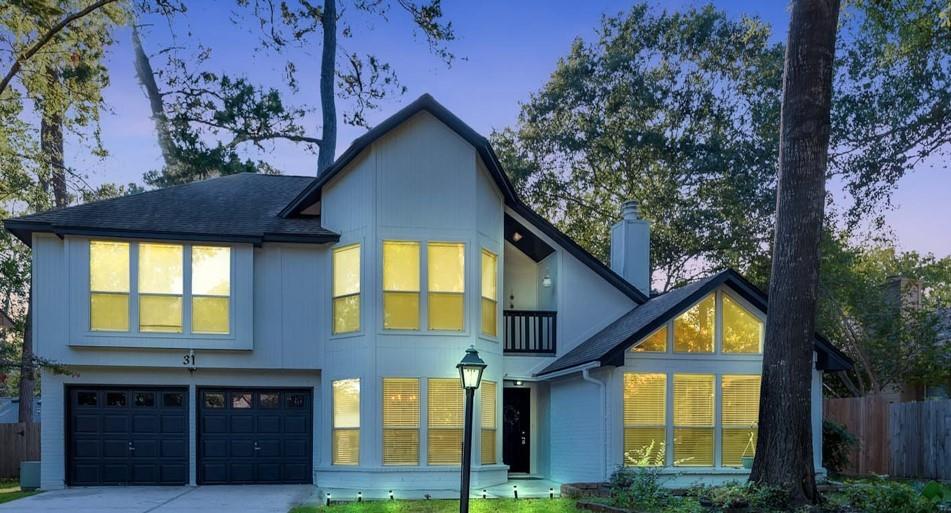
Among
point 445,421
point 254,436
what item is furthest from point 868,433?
point 254,436

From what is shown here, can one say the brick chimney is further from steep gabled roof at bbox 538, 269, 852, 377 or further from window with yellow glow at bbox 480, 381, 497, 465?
window with yellow glow at bbox 480, 381, 497, 465

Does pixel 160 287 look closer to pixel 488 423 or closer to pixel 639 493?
pixel 488 423

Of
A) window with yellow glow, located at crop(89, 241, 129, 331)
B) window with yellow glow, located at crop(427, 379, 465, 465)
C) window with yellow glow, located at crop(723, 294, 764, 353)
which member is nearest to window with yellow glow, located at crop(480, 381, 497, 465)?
window with yellow glow, located at crop(427, 379, 465, 465)

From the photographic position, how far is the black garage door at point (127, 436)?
Result: 51.1 feet

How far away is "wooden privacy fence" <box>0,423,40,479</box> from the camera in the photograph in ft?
64.0

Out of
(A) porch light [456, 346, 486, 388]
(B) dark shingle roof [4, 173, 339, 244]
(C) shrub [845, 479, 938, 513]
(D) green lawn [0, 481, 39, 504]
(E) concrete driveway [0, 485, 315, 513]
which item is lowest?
(D) green lawn [0, 481, 39, 504]

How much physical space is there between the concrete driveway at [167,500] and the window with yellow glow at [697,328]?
7.32m

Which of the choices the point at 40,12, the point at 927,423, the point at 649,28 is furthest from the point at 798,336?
the point at 649,28

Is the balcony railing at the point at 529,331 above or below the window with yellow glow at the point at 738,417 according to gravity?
above

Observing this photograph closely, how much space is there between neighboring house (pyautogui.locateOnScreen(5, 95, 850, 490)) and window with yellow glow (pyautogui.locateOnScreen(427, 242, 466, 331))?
0.04 meters

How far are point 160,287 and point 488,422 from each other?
6829mm

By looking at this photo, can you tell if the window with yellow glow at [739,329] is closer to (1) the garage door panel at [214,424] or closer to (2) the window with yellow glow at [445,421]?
(2) the window with yellow glow at [445,421]

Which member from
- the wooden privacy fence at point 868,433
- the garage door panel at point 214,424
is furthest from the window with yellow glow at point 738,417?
the garage door panel at point 214,424

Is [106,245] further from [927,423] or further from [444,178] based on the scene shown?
[927,423]
